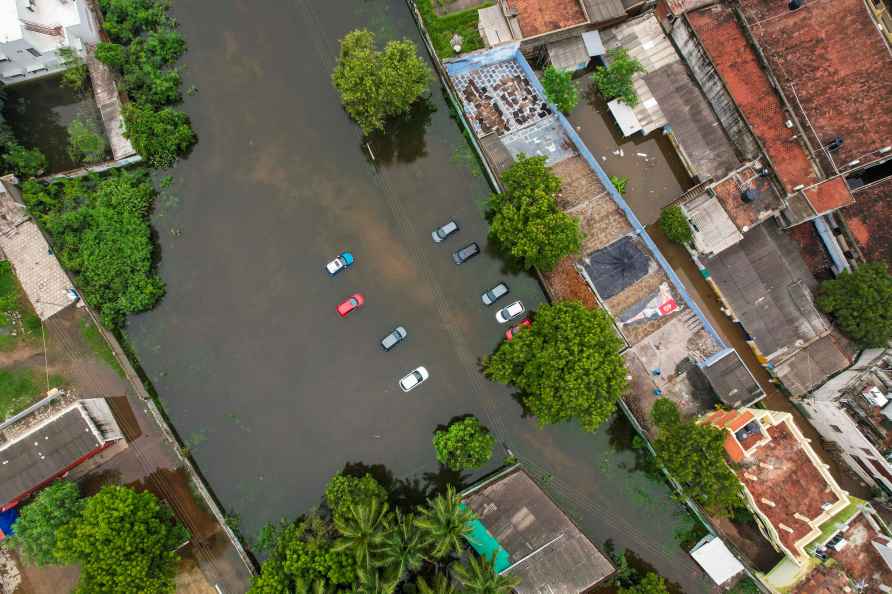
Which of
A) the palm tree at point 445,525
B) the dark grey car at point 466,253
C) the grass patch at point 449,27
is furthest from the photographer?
the grass patch at point 449,27

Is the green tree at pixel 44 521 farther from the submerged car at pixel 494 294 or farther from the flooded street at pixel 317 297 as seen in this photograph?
the submerged car at pixel 494 294

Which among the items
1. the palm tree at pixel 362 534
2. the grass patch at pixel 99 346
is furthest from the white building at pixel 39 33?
the palm tree at pixel 362 534

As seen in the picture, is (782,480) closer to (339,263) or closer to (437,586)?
(437,586)

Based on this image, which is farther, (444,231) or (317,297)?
(444,231)

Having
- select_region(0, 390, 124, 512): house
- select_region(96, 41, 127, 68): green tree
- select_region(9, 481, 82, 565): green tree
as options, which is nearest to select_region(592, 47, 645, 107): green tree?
select_region(96, 41, 127, 68): green tree

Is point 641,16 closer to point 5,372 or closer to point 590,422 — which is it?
point 590,422

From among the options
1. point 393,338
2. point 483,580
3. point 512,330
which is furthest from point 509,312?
point 483,580

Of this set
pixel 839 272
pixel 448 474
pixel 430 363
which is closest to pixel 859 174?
pixel 839 272
